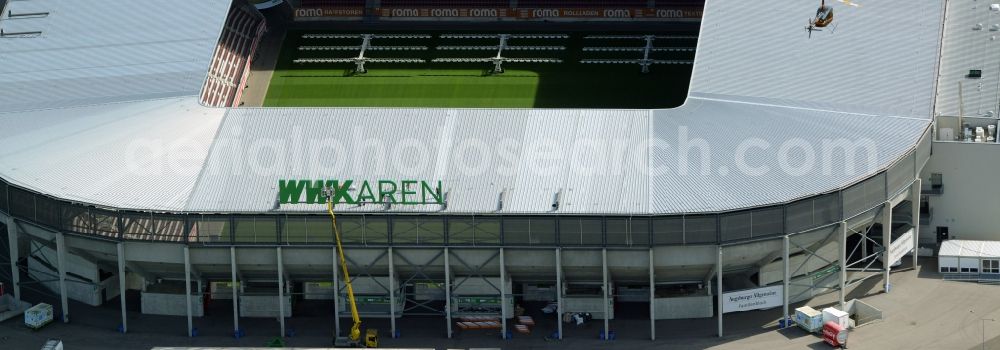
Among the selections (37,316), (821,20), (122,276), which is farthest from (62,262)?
(821,20)

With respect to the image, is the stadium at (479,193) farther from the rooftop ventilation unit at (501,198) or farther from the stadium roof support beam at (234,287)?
the rooftop ventilation unit at (501,198)

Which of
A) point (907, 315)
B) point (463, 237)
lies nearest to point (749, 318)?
point (907, 315)

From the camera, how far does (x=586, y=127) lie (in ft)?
501

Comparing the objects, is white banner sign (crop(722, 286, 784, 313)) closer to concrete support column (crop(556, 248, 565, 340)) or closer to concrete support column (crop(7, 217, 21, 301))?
concrete support column (crop(556, 248, 565, 340))

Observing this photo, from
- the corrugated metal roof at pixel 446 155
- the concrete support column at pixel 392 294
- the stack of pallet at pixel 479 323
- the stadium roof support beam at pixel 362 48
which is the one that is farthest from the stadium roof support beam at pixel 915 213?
the stadium roof support beam at pixel 362 48

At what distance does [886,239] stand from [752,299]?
12.3m

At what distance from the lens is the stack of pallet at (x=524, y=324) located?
482 feet

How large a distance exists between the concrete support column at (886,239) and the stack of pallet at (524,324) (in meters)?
28.0

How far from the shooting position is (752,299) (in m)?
146

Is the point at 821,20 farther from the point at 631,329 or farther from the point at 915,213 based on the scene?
the point at 631,329

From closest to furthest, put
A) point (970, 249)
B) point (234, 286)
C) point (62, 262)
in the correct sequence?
point (234, 286) → point (62, 262) → point (970, 249)

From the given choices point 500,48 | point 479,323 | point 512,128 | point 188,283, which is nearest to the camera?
point 188,283

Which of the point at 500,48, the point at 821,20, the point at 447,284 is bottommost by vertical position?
the point at 447,284

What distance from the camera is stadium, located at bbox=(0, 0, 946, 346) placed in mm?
143875
